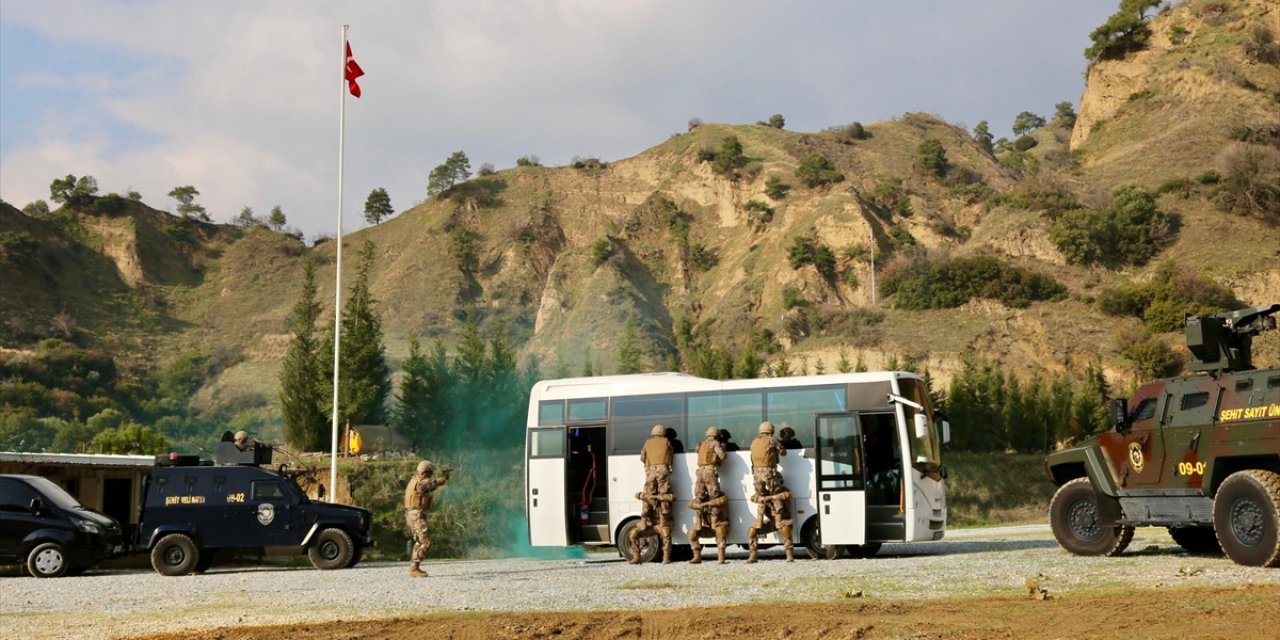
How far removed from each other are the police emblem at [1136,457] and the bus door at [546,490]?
10.1 metres

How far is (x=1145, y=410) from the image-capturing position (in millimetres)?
19047

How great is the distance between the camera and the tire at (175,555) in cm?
2341

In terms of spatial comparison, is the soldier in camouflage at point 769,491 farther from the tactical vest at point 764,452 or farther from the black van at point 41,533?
the black van at point 41,533

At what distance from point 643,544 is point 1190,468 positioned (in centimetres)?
949

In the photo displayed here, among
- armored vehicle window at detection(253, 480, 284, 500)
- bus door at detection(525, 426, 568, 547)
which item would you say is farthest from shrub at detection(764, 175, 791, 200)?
armored vehicle window at detection(253, 480, 284, 500)

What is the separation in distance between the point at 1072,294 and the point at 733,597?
68.7 metres

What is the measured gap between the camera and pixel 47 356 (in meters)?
91.3

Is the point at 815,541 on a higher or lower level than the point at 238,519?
lower

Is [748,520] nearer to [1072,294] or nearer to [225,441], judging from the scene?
[225,441]

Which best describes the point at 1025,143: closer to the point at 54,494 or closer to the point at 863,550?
the point at 863,550

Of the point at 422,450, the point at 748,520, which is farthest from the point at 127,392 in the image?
the point at 748,520

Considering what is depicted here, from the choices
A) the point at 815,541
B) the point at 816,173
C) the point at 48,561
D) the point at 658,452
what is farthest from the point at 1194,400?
the point at 816,173

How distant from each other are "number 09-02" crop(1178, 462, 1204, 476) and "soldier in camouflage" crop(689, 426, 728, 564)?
7191 millimetres

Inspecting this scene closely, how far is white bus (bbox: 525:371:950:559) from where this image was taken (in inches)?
854
